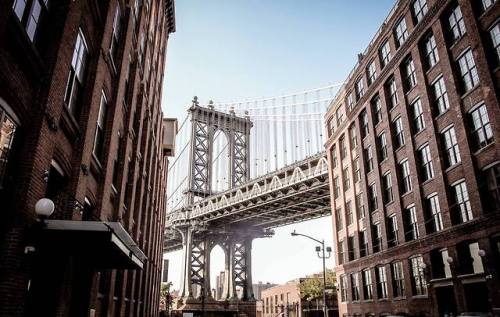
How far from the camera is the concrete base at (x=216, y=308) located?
5641 centimetres

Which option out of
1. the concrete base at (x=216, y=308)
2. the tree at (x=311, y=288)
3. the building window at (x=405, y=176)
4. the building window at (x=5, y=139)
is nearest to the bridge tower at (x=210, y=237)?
the concrete base at (x=216, y=308)

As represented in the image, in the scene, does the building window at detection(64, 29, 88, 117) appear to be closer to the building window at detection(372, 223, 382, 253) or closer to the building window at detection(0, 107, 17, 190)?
the building window at detection(0, 107, 17, 190)

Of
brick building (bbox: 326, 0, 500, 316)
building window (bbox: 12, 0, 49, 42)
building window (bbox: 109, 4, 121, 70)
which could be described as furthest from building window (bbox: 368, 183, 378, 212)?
building window (bbox: 12, 0, 49, 42)

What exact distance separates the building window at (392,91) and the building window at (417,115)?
242 cm

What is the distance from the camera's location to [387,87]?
3012cm

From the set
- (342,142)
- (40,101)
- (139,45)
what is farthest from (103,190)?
(342,142)

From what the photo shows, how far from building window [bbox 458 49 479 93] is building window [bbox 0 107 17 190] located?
20.5 meters

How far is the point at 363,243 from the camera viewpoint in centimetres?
3203

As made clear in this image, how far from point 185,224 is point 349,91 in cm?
3553

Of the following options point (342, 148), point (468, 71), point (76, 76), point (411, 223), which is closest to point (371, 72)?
point (342, 148)

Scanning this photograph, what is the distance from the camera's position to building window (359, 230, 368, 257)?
31062 millimetres

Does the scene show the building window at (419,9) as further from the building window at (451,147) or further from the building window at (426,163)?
the building window at (426,163)

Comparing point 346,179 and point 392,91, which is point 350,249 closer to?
point 346,179

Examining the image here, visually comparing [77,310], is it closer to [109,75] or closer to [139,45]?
[109,75]
